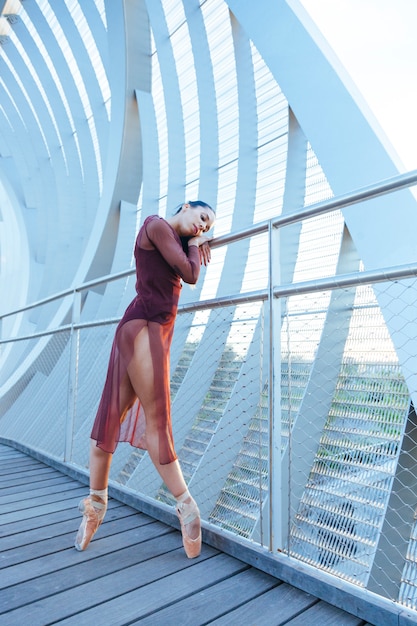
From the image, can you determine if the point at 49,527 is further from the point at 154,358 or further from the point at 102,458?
the point at 154,358

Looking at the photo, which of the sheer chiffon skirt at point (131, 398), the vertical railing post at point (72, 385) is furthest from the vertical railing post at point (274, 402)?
the vertical railing post at point (72, 385)

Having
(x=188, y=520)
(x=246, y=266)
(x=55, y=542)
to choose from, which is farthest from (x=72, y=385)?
(x=246, y=266)

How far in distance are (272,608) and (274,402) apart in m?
0.66

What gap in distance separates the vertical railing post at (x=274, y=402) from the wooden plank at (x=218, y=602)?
13cm

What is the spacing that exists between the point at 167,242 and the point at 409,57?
3.25 meters

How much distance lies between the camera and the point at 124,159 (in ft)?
27.1

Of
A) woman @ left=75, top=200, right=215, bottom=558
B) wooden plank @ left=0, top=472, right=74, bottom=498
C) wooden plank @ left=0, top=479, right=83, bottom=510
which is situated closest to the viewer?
woman @ left=75, top=200, right=215, bottom=558

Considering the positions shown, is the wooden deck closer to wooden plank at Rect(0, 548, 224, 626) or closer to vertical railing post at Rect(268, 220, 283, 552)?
wooden plank at Rect(0, 548, 224, 626)

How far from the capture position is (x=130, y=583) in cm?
165

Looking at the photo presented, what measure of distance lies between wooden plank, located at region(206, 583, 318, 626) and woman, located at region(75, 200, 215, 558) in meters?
0.36

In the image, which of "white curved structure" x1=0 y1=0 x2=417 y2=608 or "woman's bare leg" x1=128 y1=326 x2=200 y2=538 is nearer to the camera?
"woman's bare leg" x1=128 y1=326 x2=200 y2=538

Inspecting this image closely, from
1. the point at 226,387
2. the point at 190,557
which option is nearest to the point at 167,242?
the point at 190,557

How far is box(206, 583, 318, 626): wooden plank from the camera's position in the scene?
1.41 meters

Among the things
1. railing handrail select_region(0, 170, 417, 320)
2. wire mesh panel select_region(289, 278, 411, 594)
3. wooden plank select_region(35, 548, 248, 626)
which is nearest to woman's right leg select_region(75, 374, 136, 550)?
wooden plank select_region(35, 548, 248, 626)
